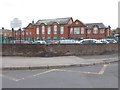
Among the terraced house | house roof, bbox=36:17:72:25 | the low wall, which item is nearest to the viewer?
the low wall

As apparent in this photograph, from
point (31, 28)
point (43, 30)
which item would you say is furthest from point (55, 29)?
point (31, 28)

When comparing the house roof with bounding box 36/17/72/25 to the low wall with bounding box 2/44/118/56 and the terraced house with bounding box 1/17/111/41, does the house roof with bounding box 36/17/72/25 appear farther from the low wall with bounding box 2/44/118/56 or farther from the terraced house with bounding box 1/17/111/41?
the low wall with bounding box 2/44/118/56

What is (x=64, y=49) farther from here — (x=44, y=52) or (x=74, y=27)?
(x=74, y=27)

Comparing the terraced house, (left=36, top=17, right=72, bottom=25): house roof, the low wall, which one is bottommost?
the low wall

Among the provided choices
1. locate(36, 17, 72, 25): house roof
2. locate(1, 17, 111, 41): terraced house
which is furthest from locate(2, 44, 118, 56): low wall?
locate(36, 17, 72, 25): house roof

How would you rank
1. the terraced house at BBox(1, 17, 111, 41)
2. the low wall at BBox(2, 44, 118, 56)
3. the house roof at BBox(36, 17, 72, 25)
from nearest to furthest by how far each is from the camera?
the low wall at BBox(2, 44, 118, 56) → the terraced house at BBox(1, 17, 111, 41) → the house roof at BBox(36, 17, 72, 25)

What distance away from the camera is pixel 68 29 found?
227ft

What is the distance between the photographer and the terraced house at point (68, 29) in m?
68.0

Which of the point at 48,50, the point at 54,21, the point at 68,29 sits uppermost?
the point at 54,21

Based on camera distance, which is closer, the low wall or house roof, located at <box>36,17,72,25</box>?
the low wall

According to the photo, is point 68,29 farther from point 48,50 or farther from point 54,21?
point 48,50

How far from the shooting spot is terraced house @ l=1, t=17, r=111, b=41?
6800 centimetres

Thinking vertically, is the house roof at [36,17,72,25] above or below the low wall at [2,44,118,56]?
above

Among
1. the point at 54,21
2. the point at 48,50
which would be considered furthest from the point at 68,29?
the point at 48,50
